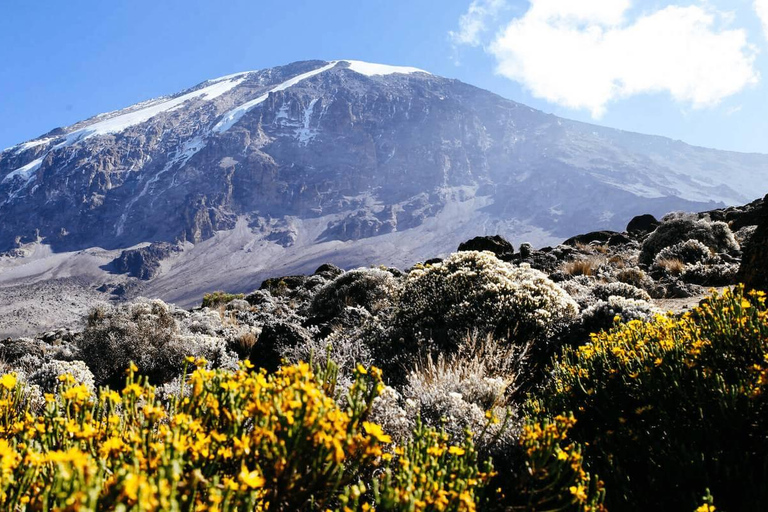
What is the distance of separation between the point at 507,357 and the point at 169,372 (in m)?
5.89

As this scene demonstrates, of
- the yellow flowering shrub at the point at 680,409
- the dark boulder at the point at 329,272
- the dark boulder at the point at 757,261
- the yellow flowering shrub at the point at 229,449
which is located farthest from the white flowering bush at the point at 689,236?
the yellow flowering shrub at the point at 229,449

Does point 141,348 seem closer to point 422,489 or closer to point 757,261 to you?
point 422,489

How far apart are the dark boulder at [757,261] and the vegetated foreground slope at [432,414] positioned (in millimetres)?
39

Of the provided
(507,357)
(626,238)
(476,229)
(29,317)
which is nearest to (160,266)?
(29,317)

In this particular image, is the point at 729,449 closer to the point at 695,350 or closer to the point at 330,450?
the point at 695,350

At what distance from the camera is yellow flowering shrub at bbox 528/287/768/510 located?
2529 millimetres

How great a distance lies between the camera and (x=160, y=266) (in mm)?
178000

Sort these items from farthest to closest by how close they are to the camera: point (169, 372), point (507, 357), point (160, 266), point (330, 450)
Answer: point (160, 266)
point (169, 372)
point (507, 357)
point (330, 450)

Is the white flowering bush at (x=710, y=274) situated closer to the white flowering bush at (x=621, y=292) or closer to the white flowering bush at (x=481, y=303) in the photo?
the white flowering bush at (x=621, y=292)

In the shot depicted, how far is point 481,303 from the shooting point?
23.8 feet

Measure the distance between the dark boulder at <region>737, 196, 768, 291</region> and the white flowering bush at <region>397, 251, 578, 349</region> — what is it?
213cm

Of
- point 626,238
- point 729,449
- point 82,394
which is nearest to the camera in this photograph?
point 82,394

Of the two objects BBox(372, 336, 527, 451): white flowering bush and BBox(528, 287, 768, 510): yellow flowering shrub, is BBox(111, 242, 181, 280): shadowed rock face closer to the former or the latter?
BBox(372, 336, 527, 451): white flowering bush

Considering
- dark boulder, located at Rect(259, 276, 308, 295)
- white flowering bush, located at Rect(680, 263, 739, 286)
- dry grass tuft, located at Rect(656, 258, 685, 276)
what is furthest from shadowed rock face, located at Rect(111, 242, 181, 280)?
white flowering bush, located at Rect(680, 263, 739, 286)
